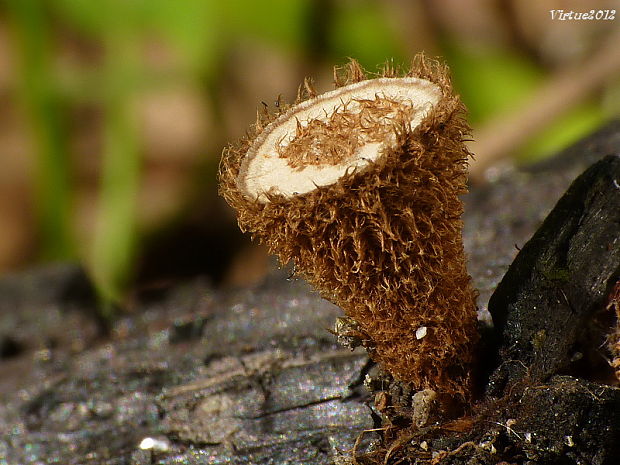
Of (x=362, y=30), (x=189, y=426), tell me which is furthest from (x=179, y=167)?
(x=189, y=426)

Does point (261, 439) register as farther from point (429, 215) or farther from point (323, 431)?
point (429, 215)

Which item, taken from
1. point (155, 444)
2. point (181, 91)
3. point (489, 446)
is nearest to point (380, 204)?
point (489, 446)

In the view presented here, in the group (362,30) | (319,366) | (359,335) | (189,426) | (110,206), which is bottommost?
(189,426)

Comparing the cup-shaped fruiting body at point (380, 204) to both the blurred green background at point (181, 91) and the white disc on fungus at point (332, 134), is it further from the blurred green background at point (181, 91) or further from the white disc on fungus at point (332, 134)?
the blurred green background at point (181, 91)

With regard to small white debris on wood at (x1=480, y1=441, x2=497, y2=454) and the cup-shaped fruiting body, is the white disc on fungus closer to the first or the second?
the cup-shaped fruiting body

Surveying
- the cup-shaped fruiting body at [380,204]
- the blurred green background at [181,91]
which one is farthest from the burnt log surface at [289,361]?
the blurred green background at [181,91]

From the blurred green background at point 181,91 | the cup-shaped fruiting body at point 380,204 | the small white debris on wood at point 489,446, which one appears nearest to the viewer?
the cup-shaped fruiting body at point 380,204
